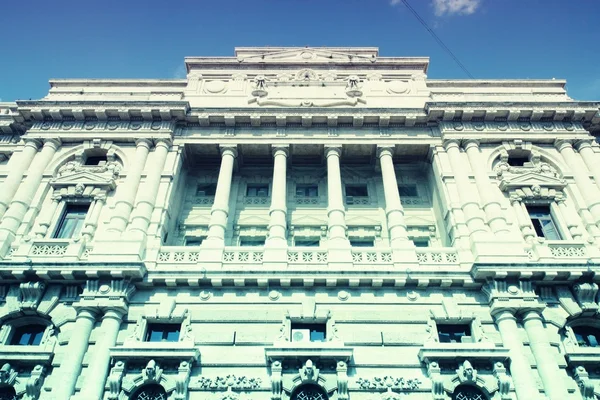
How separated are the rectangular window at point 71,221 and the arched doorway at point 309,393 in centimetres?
1203

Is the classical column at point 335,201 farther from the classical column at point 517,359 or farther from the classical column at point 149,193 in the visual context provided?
the classical column at point 149,193

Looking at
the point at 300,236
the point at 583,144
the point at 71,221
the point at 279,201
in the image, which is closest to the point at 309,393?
the point at 300,236

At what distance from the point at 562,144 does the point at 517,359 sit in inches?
488

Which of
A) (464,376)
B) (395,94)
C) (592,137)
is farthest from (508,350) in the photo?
(395,94)

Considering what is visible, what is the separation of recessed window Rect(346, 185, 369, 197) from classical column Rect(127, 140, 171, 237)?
965 cm

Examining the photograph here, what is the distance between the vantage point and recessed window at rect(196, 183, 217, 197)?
25.1m

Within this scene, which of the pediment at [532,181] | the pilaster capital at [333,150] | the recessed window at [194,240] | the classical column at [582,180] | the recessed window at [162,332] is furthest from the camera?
the pilaster capital at [333,150]

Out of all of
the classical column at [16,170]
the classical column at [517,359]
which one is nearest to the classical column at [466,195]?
the classical column at [517,359]

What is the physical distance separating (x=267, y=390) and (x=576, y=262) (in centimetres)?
1269

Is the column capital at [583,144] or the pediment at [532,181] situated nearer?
the pediment at [532,181]

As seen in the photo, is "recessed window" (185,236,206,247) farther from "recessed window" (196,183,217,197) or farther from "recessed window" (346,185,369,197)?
"recessed window" (346,185,369,197)

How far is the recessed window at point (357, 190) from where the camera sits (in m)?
Answer: 25.0

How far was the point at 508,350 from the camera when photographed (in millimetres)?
16469

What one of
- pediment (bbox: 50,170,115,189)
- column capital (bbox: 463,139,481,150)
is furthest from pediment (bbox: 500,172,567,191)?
pediment (bbox: 50,170,115,189)
